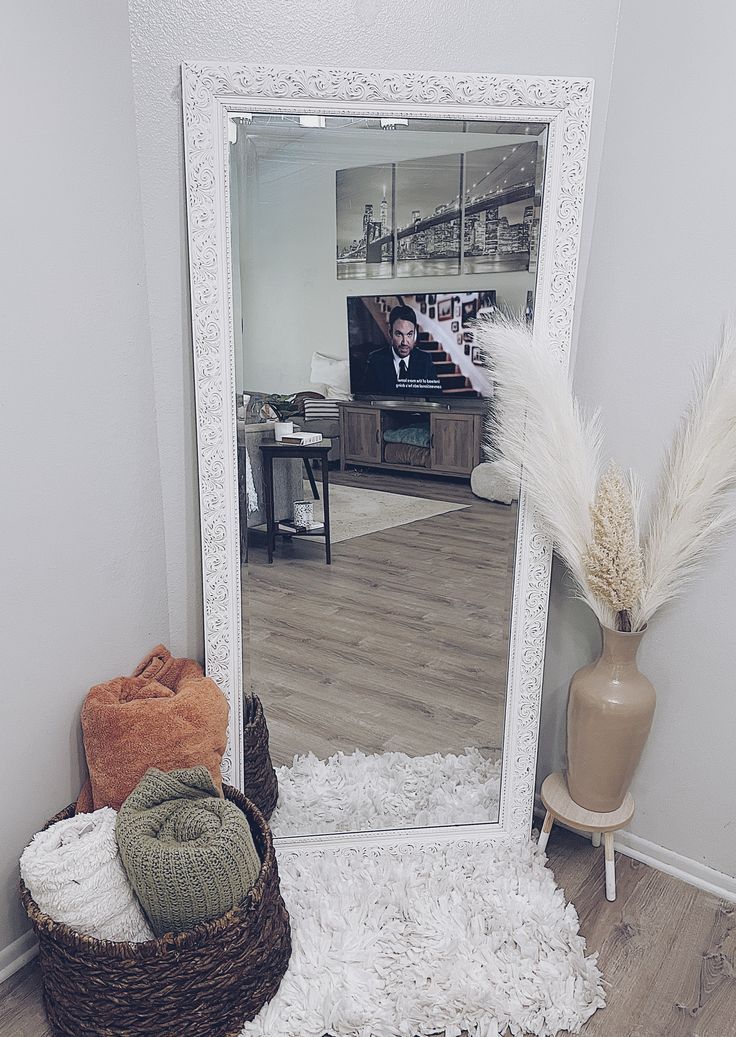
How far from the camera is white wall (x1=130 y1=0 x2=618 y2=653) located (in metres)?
1.51

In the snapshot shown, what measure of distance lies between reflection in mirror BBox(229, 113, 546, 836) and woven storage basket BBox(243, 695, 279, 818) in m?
0.03

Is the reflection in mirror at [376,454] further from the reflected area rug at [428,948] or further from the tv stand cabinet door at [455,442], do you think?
the reflected area rug at [428,948]

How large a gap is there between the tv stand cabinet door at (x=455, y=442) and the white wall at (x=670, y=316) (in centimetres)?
28

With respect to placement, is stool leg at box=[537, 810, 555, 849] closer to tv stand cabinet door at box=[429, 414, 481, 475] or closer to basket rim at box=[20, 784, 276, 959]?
basket rim at box=[20, 784, 276, 959]

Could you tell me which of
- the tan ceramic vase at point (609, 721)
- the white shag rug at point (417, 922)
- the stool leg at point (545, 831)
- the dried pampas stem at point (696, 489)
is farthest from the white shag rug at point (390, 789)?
the dried pampas stem at point (696, 489)

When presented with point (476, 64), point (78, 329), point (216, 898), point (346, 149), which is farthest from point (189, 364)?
point (216, 898)

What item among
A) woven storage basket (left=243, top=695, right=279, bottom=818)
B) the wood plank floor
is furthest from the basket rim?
A: woven storage basket (left=243, top=695, right=279, bottom=818)

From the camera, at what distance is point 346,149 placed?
5.03 feet

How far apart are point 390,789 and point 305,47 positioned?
62.0 inches

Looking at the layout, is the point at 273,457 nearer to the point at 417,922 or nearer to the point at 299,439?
the point at 299,439

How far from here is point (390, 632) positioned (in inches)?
70.1

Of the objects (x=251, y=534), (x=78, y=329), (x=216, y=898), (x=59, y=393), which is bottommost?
(x=216, y=898)

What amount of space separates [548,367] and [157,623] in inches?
39.2

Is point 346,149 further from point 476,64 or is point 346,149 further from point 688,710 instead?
point 688,710
